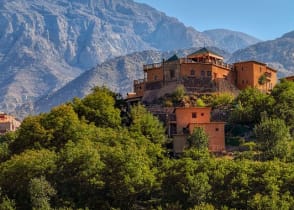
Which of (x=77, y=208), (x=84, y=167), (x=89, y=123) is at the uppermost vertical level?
(x=89, y=123)

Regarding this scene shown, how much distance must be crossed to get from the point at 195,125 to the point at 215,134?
2.65 m

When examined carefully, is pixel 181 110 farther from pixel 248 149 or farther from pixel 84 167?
pixel 84 167

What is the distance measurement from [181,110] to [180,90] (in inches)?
343

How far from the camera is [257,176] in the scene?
56.3 metres

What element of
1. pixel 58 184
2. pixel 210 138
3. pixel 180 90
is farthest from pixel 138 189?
pixel 180 90

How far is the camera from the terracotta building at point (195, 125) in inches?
2874

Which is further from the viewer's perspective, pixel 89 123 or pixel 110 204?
pixel 89 123

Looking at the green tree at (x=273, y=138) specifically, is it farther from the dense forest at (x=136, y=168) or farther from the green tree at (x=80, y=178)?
the green tree at (x=80, y=178)

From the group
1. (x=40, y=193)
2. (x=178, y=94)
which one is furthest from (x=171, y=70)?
A: (x=40, y=193)

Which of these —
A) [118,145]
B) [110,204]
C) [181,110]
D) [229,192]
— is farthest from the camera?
[181,110]

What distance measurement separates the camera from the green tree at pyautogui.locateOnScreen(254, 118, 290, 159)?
214ft

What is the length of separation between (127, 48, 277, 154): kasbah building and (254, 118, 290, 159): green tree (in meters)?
7.73

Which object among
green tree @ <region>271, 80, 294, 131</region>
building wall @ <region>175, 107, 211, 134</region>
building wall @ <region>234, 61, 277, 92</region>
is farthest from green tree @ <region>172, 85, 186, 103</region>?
green tree @ <region>271, 80, 294, 131</region>

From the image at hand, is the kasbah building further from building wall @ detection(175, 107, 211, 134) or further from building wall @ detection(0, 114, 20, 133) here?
building wall @ detection(0, 114, 20, 133)
